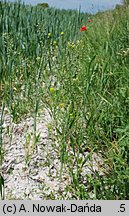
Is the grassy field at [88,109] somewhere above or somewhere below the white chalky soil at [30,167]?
above

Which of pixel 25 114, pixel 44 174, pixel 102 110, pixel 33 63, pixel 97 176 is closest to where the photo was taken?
pixel 97 176

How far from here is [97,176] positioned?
6.72 feet

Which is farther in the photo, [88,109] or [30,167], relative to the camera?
[88,109]

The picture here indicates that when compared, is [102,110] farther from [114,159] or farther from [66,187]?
[66,187]

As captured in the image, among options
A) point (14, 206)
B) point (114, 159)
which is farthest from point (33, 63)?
point (14, 206)

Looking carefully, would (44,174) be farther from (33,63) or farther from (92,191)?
(33,63)

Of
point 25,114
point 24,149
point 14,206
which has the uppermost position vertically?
point 25,114

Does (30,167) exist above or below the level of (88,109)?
below

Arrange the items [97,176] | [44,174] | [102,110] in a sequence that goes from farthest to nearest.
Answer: [102,110] → [44,174] → [97,176]

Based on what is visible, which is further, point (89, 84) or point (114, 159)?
point (89, 84)

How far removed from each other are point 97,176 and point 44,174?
0.37 m

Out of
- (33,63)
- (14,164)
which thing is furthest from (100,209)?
(33,63)

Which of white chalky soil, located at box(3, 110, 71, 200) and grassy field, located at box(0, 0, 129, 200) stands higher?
grassy field, located at box(0, 0, 129, 200)

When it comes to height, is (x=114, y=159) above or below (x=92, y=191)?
above
